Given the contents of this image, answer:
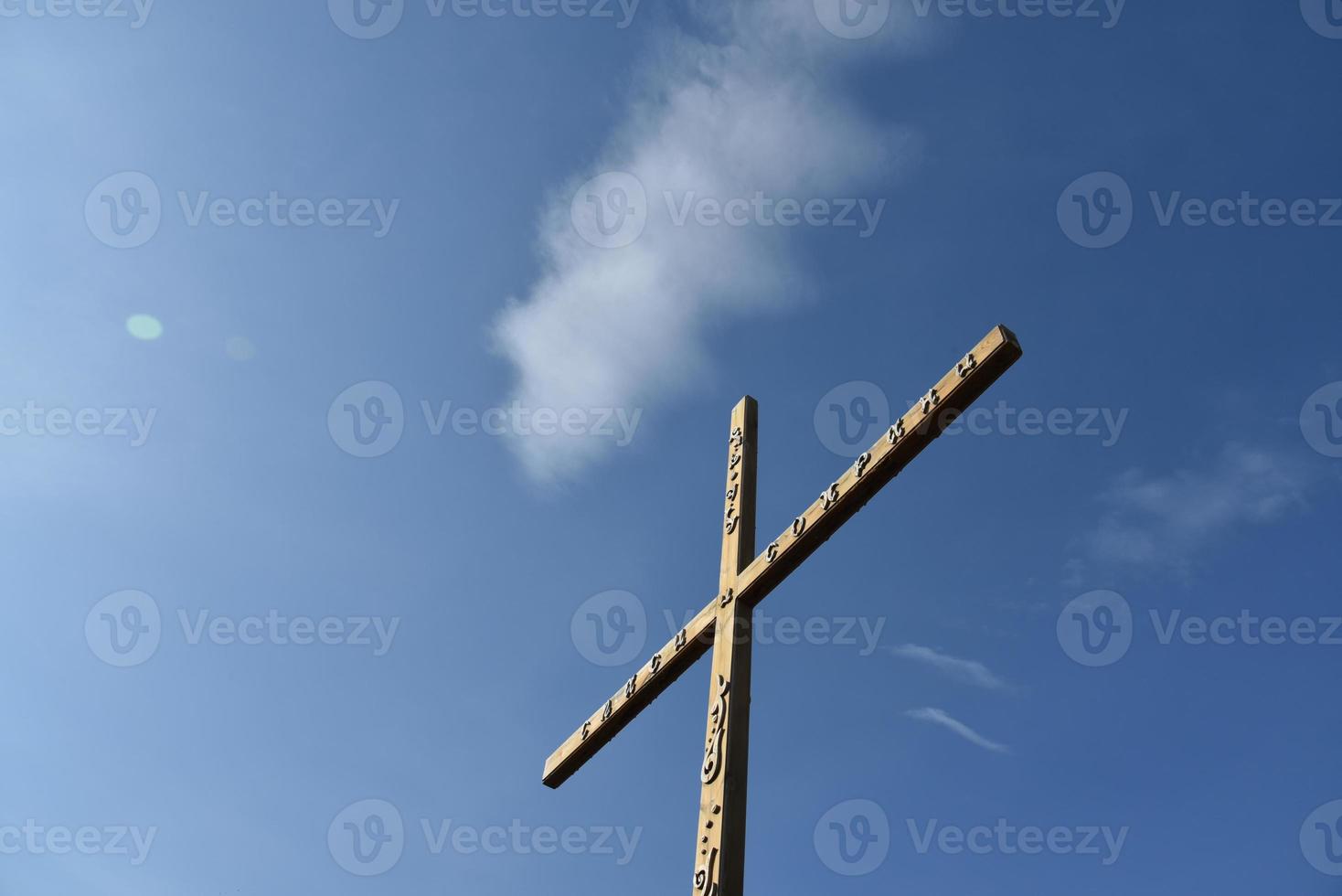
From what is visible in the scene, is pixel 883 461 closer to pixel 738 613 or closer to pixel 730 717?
pixel 738 613

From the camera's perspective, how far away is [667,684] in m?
6.14

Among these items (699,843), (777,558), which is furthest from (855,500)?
(699,843)

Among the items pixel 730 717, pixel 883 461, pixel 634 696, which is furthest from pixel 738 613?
pixel 883 461

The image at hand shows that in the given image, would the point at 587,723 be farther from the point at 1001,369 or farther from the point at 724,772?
the point at 1001,369

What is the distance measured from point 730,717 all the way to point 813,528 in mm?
1089

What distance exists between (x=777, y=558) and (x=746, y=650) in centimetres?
54

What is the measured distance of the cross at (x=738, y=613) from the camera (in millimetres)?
4754

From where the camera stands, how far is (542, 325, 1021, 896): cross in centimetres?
475

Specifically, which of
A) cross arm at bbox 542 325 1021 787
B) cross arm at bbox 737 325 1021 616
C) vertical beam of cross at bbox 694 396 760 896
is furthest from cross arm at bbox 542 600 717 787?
cross arm at bbox 737 325 1021 616

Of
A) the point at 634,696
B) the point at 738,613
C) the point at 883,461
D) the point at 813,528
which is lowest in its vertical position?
the point at 634,696

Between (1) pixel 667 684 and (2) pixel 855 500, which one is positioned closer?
(2) pixel 855 500

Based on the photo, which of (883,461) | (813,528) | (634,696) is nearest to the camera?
(883,461)

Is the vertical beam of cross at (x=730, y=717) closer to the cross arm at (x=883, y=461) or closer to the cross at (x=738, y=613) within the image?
the cross at (x=738, y=613)

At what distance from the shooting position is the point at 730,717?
517cm
